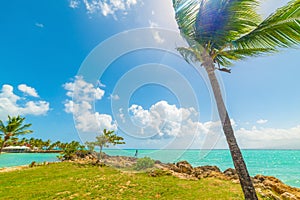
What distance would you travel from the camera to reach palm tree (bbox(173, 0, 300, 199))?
4.62 meters

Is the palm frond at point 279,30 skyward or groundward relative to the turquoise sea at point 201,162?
skyward

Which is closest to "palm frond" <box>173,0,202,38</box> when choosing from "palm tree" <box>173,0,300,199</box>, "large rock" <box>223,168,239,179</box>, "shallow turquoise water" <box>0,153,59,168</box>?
"palm tree" <box>173,0,300,199</box>

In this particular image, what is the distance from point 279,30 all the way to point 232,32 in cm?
123

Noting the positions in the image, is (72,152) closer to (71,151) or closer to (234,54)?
(71,151)

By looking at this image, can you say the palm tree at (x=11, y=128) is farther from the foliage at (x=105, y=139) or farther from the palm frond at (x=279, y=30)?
the palm frond at (x=279, y=30)

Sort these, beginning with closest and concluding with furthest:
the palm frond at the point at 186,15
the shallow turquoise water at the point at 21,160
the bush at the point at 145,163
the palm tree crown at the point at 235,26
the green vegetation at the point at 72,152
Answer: the palm tree crown at the point at 235,26 < the palm frond at the point at 186,15 < the bush at the point at 145,163 < the green vegetation at the point at 72,152 < the shallow turquoise water at the point at 21,160

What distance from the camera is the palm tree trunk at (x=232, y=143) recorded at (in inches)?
183

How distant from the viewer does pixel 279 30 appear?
15.5ft

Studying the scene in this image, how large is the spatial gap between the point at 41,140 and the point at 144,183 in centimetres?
6959

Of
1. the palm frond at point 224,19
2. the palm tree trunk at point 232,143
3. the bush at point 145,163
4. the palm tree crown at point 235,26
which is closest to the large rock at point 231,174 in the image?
the bush at point 145,163

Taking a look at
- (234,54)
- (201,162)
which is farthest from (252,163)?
(234,54)

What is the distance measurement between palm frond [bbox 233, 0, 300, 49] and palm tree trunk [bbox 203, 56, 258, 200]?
1.46 m

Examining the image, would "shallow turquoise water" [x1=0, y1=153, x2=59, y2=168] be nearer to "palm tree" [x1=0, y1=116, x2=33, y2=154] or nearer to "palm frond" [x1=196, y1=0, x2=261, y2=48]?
"palm tree" [x1=0, y1=116, x2=33, y2=154]

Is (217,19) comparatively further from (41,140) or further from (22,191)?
(41,140)
